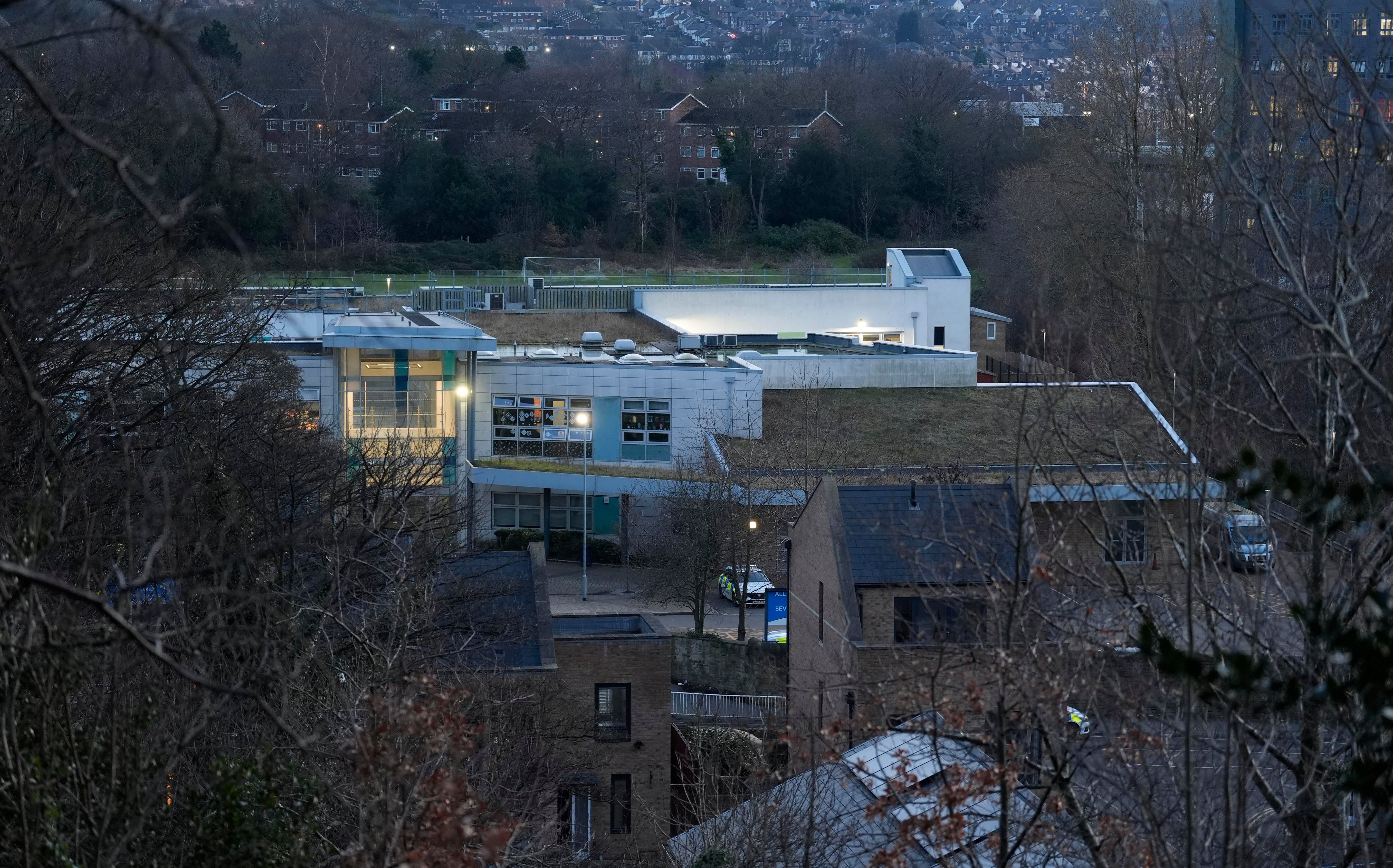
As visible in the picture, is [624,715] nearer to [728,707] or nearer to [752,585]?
[728,707]

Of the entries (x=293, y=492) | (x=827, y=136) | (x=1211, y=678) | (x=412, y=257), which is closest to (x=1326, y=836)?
(x=1211, y=678)

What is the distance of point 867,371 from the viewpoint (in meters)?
30.6

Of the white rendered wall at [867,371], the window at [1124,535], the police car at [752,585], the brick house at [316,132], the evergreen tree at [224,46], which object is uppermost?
the evergreen tree at [224,46]

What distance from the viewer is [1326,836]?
25.0 ft

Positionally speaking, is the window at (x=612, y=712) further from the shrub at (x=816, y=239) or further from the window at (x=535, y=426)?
the shrub at (x=816, y=239)

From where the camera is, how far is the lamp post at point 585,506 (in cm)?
2566

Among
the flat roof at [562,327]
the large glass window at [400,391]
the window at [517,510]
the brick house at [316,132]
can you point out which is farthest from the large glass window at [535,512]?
the brick house at [316,132]

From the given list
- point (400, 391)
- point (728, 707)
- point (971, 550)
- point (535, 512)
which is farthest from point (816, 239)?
point (971, 550)

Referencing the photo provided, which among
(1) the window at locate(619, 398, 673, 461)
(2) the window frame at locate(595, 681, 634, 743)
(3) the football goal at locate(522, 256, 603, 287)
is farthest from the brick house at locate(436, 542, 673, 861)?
(3) the football goal at locate(522, 256, 603, 287)

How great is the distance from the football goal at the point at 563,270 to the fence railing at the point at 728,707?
77.3 feet

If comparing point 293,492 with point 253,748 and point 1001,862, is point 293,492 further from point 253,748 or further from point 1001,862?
point 1001,862

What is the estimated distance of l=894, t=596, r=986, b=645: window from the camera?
362 inches

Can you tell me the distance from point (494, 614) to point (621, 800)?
230 cm

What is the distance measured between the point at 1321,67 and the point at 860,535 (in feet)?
22.7
